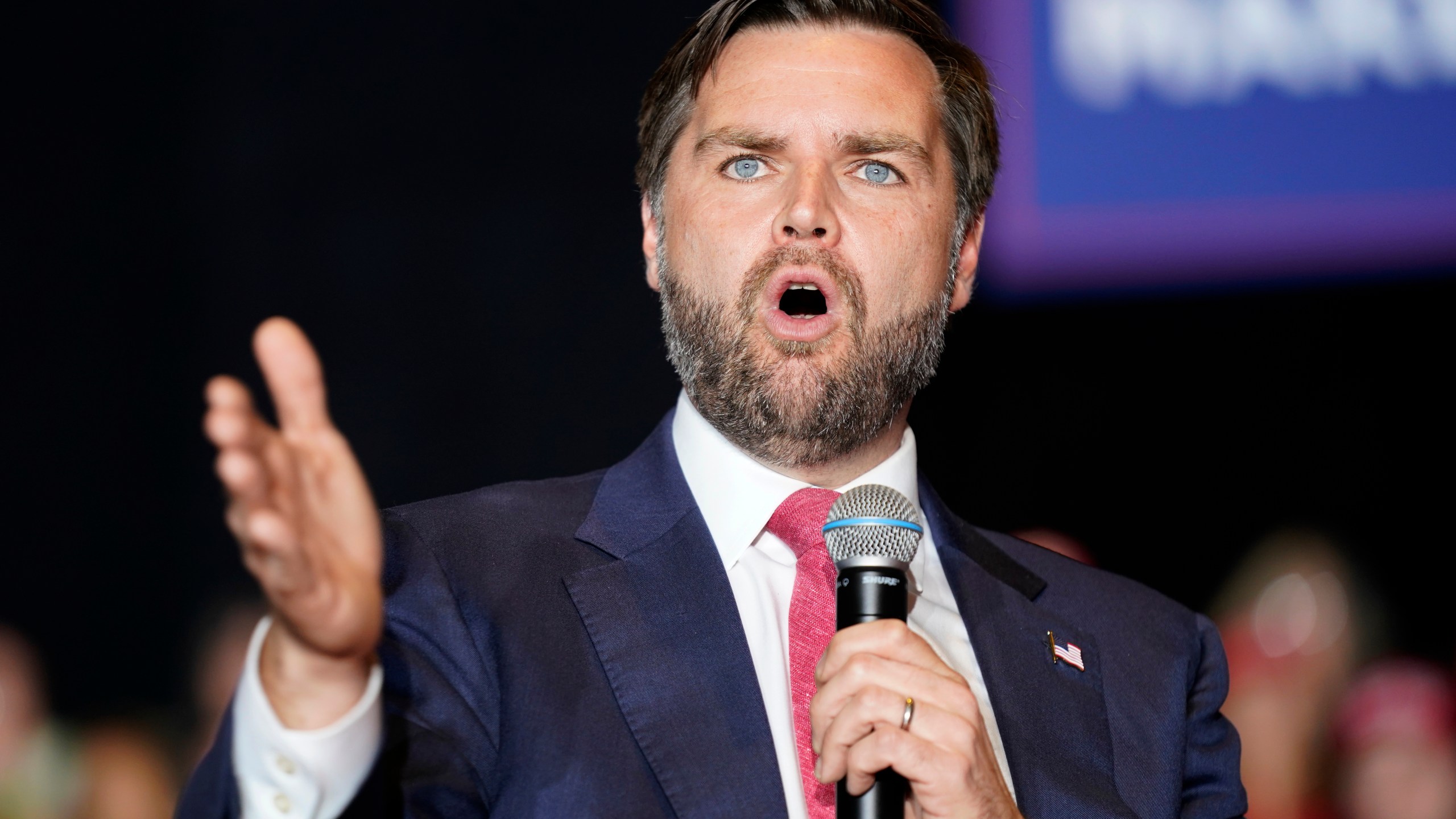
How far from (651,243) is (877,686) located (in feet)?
3.02

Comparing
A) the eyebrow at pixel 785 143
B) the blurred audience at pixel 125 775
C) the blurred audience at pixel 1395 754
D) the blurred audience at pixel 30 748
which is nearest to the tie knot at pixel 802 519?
the eyebrow at pixel 785 143

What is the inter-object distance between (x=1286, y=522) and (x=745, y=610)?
3268 mm

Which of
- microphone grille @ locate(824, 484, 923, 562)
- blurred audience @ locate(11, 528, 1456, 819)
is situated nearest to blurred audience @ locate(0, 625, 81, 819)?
blurred audience @ locate(11, 528, 1456, 819)

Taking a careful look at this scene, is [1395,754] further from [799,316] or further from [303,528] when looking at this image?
[303,528]

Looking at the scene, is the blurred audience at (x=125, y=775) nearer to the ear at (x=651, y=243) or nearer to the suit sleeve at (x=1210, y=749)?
the ear at (x=651, y=243)

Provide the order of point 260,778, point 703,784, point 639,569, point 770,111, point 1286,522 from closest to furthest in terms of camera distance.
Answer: point 260,778
point 703,784
point 639,569
point 770,111
point 1286,522

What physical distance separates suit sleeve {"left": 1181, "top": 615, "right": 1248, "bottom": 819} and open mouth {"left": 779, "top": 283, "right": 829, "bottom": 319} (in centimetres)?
71

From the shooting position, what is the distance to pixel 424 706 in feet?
4.59

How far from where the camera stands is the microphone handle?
1223mm

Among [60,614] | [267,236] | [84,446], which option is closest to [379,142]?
[267,236]

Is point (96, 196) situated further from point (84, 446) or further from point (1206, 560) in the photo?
point (1206, 560)

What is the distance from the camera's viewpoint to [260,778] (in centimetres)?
113

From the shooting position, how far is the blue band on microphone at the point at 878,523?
1.30m

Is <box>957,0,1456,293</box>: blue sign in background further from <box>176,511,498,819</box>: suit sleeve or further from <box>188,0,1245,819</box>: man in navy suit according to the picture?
<box>176,511,498,819</box>: suit sleeve
